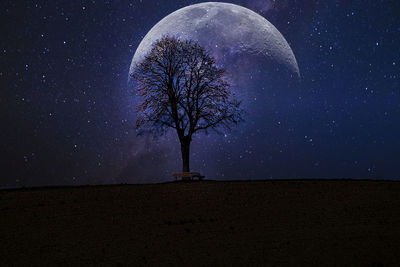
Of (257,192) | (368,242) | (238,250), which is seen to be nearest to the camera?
(238,250)

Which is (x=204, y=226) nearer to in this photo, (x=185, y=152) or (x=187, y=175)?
(x=187, y=175)

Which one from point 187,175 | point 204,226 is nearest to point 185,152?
point 187,175

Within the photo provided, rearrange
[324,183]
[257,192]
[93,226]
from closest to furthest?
[93,226], [257,192], [324,183]

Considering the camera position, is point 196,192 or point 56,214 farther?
point 196,192

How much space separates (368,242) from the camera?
9672 millimetres

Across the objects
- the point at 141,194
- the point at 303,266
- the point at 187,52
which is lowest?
the point at 303,266

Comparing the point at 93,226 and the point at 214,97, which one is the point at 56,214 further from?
the point at 214,97

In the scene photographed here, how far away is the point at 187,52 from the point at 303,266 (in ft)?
74.4

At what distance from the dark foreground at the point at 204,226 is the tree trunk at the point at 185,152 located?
6.38 meters

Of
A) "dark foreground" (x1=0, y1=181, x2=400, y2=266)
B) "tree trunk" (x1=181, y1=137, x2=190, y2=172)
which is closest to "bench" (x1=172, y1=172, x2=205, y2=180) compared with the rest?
"tree trunk" (x1=181, y1=137, x2=190, y2=172)

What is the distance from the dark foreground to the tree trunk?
6377 millimetres

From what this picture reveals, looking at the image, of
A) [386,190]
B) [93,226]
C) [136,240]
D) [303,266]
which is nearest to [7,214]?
[93,226]

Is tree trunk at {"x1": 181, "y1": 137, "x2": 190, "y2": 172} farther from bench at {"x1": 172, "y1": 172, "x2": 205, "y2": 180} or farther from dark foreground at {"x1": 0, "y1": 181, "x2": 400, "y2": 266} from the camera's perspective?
dark foreground at {"x1": 0, "y1": 181, "x2": 400, "y2": 266}

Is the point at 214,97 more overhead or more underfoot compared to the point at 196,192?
more overhead
